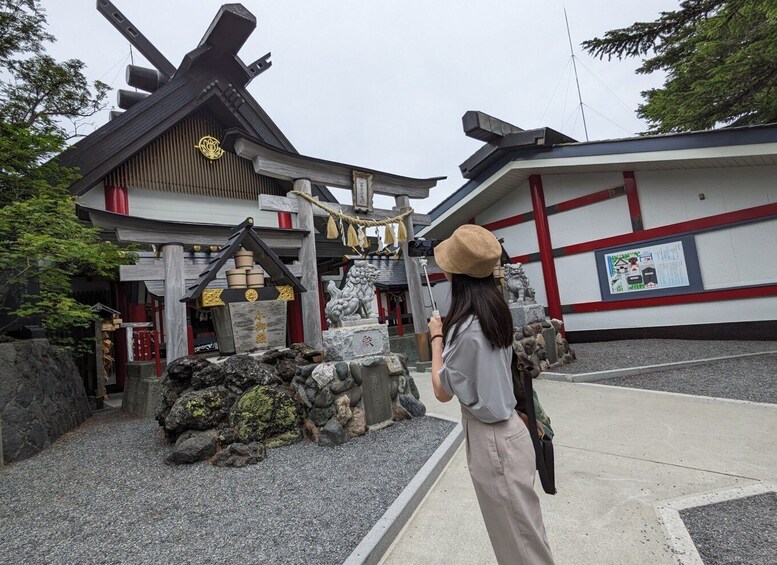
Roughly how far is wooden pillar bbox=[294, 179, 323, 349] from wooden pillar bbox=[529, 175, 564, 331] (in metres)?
6.84

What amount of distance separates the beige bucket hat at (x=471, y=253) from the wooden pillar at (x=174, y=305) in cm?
585

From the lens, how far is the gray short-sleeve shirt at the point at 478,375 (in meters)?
1.52

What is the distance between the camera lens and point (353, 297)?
556 cm

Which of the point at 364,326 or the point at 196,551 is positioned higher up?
the point at 364,326

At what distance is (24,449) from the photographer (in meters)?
4.57

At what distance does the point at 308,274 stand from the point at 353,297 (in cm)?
247

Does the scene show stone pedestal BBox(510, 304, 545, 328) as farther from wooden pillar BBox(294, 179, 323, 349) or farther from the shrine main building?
wooden pillar BBox(294, 179, 323, 349)

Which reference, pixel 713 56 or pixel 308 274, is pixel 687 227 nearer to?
pixel 713 56

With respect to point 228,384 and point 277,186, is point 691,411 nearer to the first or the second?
point 228,384

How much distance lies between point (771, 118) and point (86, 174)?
15.6m

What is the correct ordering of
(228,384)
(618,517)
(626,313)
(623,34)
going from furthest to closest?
(626,313) → (623,34) → (228,384) → (618,517)

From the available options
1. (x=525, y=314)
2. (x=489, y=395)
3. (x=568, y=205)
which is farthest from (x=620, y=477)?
(x=568, y=205)

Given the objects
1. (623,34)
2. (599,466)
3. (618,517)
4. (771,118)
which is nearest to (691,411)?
(599,466)

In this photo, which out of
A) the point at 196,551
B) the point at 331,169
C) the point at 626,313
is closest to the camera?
the point at 196,551
